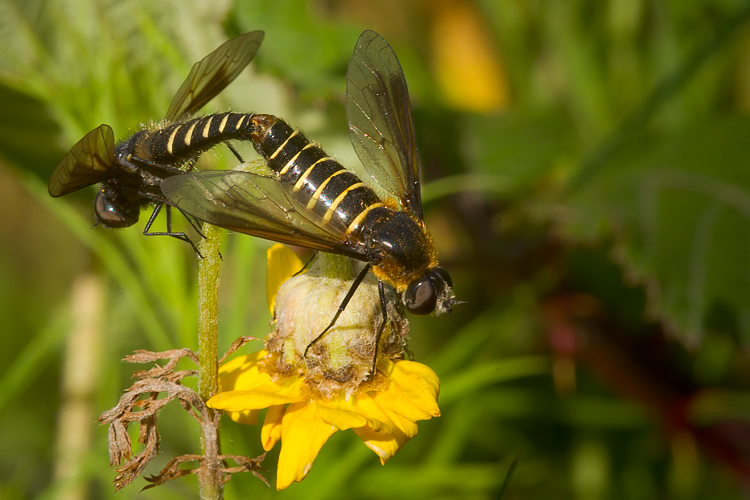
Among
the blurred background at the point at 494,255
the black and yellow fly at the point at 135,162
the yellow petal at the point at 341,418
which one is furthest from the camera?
the blurred background at the point at 494,255

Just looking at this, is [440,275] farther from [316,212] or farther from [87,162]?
[87,162]

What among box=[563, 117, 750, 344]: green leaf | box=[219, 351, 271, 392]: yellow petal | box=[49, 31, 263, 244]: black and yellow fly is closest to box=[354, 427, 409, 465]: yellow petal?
box=[219, 351, 271, 392]: yellow petal

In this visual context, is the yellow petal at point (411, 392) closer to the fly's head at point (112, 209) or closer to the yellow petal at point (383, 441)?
the yellow petal at point (383, 441)

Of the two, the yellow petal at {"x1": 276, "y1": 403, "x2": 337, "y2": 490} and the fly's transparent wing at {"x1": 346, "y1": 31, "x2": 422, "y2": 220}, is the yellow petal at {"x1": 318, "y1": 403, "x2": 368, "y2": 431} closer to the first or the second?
the yellow petal at {"x1": 276, "y1": 403, "x2": 337, "y2": 490}

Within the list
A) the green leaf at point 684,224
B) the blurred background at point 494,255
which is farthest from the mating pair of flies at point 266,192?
the green leaf at point 684,224

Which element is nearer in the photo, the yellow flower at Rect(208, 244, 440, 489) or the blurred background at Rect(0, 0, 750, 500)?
the yellow flower at Rect(208, 244, 440, 489)

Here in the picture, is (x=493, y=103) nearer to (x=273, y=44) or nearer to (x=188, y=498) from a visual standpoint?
(x=273, y=44)

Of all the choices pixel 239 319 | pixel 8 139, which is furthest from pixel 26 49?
pixel 239 319
